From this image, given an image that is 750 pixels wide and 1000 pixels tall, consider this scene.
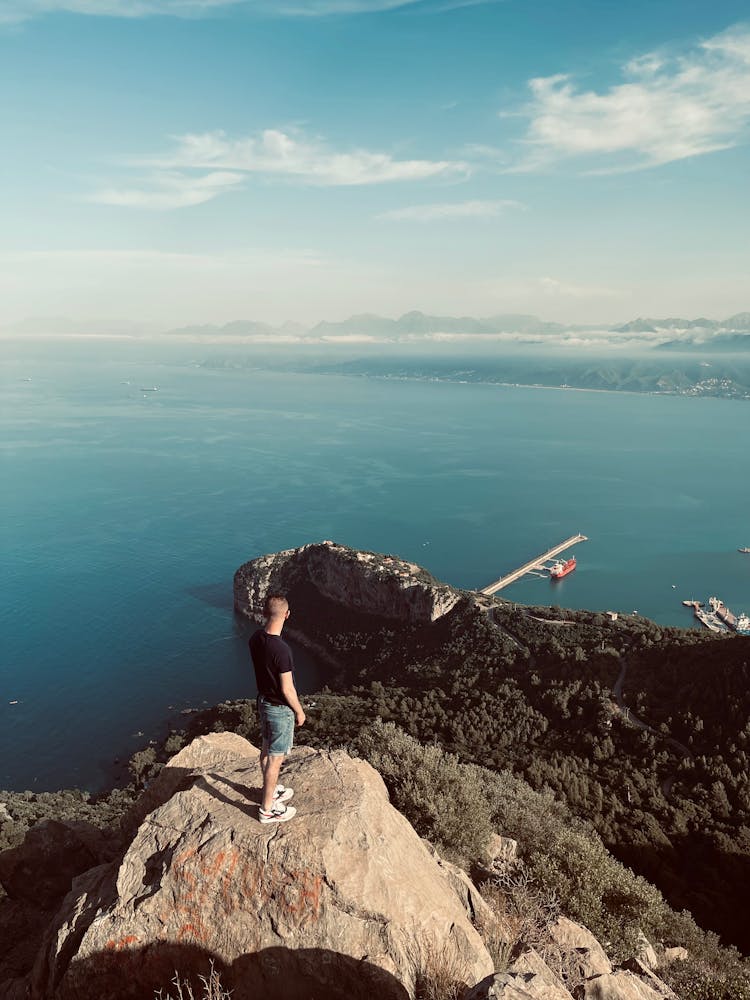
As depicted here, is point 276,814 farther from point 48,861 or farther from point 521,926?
point 48,861

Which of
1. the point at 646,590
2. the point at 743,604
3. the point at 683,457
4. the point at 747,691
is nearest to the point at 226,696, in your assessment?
the point at 747,691

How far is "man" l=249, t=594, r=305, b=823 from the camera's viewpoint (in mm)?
Result: 7199

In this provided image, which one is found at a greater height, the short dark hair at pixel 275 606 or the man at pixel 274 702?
the short dark hair at pixel 275 606

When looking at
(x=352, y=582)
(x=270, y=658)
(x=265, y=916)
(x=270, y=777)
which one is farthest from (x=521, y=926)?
(x=352, y=582)

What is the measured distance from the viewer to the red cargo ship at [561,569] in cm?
9069

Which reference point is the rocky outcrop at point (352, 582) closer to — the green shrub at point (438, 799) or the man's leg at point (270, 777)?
the green shrub at point (438, 799)

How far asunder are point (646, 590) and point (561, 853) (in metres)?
85.2

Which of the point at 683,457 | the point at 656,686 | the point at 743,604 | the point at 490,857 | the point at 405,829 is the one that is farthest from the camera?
the point at 683,457

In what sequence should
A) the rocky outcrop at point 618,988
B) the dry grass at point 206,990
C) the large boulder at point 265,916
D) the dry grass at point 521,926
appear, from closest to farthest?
the dry grass at point 206,990, the large boulder at point 265,916, the rocky outcrop at point 618,988, the dry grass at point 521,926

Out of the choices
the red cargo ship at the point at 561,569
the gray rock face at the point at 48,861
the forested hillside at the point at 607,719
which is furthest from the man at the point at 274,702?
the red cargo ship at the point at 561,569

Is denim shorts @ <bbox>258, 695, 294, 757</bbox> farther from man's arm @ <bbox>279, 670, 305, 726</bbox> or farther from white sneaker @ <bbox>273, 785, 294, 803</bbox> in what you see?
white sneaker @ <bbox>273, 785, 294, 803</bbox>

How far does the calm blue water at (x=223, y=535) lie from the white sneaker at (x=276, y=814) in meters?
46.5

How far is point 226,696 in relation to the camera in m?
59.4

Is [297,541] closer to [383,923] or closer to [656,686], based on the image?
[656,686]
